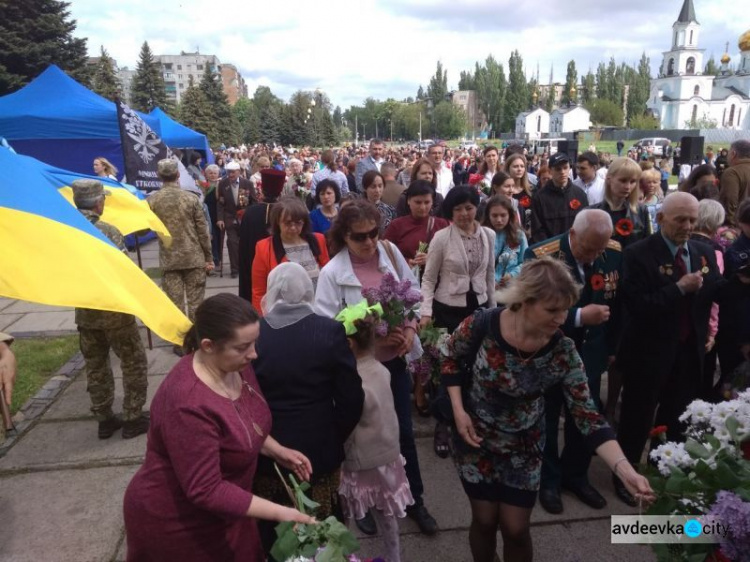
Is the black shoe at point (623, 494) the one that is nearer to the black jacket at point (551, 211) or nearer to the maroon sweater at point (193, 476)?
the maroon sweater at point (193, 476)

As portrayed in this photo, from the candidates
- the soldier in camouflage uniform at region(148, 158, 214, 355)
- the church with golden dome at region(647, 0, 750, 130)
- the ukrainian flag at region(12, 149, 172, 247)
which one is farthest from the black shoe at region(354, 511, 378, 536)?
the church with golden dome at region(647, 0, 750, 130)

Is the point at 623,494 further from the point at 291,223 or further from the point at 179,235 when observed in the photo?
the point at 179,235

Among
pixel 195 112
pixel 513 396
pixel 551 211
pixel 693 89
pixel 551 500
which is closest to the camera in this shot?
pixel 513 396

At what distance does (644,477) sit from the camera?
1.90 meters

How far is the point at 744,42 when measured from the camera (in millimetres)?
93125

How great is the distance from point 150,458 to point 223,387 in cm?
37

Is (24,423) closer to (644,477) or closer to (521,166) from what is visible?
(644,477)

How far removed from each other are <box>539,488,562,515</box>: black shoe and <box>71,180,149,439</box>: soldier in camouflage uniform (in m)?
3.29

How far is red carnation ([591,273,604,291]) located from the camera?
353 cm

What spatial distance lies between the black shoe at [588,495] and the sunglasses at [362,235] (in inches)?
87.7

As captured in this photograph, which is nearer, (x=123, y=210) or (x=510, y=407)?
(x=510, y=407)

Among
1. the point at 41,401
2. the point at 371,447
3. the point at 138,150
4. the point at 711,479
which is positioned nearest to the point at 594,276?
the point at 371,447

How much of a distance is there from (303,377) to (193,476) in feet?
2.13

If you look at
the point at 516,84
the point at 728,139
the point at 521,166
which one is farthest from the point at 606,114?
the point at 521,166
